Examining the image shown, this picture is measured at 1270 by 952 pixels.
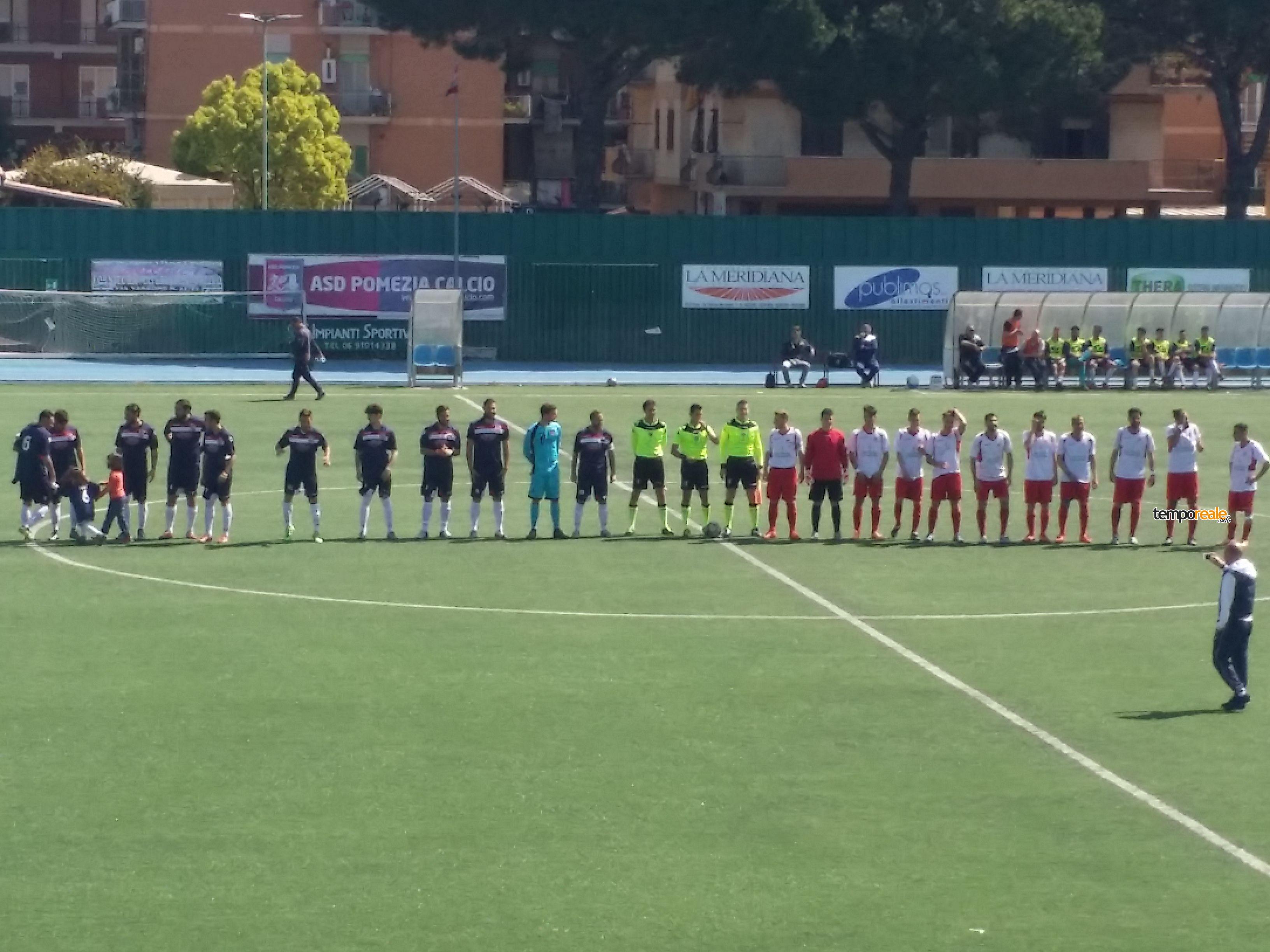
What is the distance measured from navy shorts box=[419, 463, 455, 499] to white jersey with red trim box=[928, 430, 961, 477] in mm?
6530

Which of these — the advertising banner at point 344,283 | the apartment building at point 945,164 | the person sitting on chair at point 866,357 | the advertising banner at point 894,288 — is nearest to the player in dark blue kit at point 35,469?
the person sitting on chair at point 866,357

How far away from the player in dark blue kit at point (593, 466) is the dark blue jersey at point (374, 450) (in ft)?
8.19

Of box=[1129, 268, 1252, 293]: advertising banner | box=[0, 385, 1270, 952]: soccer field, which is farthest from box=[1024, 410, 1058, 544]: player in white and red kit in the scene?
box=[1129, 268, 1252, 293]: advertising banner

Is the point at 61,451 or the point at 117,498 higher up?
the point at 61,451

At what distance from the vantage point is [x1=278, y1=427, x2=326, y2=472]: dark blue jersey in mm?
26609

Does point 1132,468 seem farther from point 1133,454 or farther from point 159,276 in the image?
point 159,276

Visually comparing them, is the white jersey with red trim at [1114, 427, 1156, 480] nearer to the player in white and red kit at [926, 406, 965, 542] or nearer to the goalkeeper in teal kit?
the player in white and red kit at [926, 406, 965, 542]

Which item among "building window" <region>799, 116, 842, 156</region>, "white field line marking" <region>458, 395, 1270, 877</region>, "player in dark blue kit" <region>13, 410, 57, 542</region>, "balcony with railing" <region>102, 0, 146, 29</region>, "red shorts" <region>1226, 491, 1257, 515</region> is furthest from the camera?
"balcony with railing" <region>102, 0, 146, 29</region>

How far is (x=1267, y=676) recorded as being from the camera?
753 inches

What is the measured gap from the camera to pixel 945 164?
81.1 m

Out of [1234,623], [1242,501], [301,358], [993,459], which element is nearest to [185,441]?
[993,459]

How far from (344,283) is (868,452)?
32.3 metres

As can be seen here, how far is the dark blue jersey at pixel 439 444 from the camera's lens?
26.8 metres

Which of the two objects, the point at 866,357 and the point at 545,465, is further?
the point at 866,357
